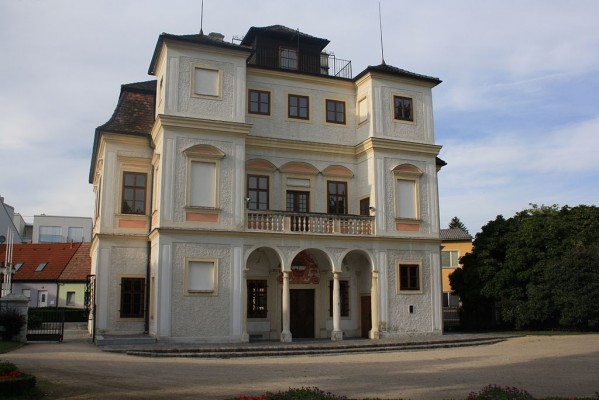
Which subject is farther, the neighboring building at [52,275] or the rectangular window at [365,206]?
the neighboring building at [52,275]

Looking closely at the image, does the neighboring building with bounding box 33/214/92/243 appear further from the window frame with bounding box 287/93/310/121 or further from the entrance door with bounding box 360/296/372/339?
the entrance door with bounding box 360/296/372/339

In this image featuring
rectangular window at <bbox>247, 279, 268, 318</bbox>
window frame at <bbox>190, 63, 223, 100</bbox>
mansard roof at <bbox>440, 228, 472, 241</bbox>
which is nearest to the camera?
window frame at <bbox>190, 63, 223, 100</bbox>

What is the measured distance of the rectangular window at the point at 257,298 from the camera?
84.0ft

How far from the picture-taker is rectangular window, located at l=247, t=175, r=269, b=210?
26.1 meters

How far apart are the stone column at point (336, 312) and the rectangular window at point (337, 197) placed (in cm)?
347

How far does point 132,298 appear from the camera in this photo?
994 inches

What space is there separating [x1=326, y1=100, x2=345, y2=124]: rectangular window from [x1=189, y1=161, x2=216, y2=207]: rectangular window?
6906 mm

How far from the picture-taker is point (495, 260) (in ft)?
101

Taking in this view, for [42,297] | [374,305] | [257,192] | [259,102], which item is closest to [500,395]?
[374,305]

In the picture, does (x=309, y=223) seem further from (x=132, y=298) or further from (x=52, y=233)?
(x=52, y=233)

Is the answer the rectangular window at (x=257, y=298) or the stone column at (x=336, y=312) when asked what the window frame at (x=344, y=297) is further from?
the rectangular window at (x=257, y=298)

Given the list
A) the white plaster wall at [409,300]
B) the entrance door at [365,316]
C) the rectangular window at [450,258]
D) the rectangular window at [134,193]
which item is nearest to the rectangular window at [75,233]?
the rectangular window at [450,258]

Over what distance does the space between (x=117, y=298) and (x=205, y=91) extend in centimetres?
932

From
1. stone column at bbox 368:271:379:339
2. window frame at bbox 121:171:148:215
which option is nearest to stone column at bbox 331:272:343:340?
stone column at bbox 368:271:379:339
